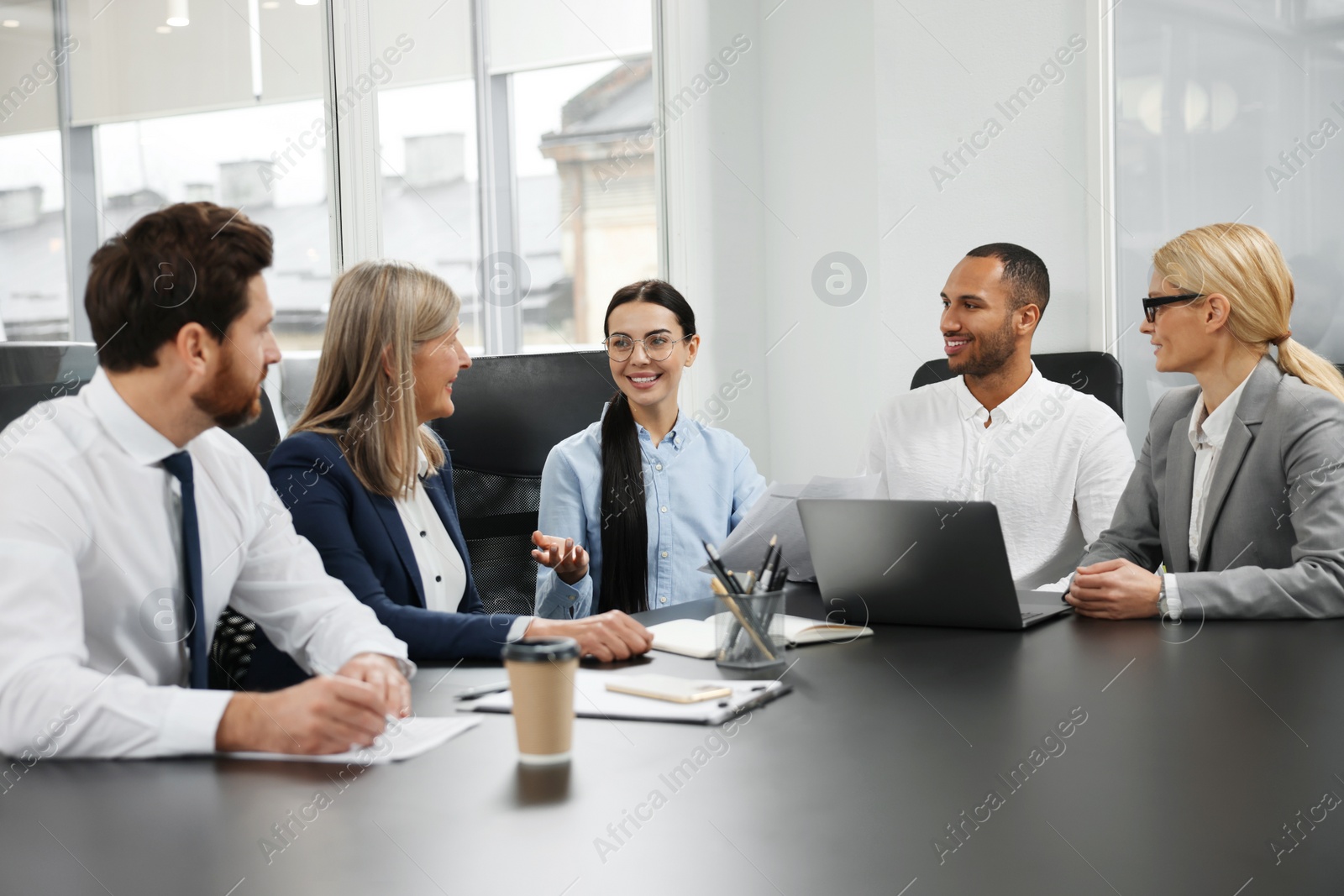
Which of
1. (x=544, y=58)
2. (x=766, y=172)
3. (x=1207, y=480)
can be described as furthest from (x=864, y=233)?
(x=1207, y=480)

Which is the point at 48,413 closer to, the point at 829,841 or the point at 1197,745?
the point at 829,841

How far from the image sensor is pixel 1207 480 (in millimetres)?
1844

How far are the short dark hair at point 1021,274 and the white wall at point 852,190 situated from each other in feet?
1.67

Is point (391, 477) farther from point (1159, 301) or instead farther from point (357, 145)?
point (357, 145)

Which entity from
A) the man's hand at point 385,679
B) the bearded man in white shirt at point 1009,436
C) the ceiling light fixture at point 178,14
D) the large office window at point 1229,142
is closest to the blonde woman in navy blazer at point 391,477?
the man's hand at point 385,679

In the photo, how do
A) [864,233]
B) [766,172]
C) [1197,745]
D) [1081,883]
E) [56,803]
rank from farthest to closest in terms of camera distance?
[766,172] → [864,233] → [1197,745] → [56,803] → [1081,883]

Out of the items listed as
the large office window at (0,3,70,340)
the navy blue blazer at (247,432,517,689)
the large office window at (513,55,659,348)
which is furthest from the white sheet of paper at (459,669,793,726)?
the large office window at (513,55,659,348)

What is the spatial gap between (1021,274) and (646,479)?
1.07m

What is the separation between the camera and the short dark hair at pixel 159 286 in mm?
1201

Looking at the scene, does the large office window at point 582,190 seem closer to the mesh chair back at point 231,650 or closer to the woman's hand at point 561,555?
the woman's hand at point 561,555

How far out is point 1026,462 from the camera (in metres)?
2.48

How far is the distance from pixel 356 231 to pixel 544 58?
1024 millimetres

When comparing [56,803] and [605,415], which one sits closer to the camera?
[56,803]

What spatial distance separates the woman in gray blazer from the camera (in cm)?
157
